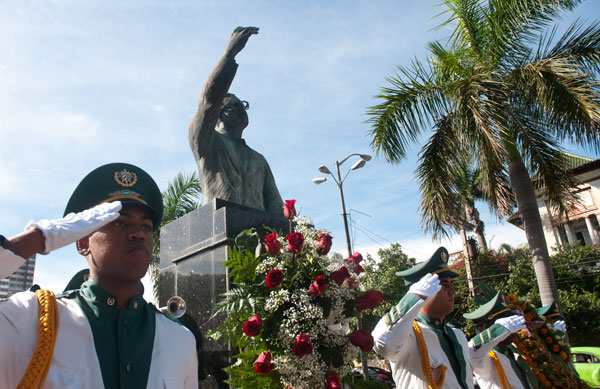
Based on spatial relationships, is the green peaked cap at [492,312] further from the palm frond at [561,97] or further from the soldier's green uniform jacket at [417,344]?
the palm frond at [561,97]

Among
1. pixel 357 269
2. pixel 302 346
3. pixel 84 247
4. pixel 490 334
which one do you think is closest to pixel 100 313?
pixel 84 247

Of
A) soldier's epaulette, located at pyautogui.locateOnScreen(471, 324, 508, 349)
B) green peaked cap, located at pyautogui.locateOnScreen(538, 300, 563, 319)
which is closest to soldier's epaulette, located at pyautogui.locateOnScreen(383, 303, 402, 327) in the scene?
soldier's epaulette, located at pyautogui.locateOnScreen(471, 324, 508, 349)

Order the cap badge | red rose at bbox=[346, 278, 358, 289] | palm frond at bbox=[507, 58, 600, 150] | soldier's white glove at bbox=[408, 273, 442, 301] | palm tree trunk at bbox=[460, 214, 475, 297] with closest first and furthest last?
the cap badge
soldier's white glove at bbox=[408, 273, 442, 301]
red rose at bbox=[346, 278, 358, 289]
palm frond at bbox=[507, 58, 600, 150]
palm tree trunk at bbox=[460, 214, 475, 297]

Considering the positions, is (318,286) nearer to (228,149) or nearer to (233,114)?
(228,149)

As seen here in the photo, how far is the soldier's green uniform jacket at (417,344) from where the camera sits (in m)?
3.06

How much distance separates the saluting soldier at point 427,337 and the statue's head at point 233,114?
368 cm

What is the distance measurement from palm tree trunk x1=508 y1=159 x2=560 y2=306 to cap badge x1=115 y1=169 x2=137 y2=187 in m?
8.42

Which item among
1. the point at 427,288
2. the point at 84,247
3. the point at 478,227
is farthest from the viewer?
the point at 478,227

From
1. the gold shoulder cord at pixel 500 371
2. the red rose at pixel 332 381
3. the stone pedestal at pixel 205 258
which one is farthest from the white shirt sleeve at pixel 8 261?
the gold shoulder cord at pixel 500 371

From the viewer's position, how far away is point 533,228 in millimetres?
8836

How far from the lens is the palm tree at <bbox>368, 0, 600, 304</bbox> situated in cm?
841

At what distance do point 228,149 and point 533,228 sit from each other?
6212 mm

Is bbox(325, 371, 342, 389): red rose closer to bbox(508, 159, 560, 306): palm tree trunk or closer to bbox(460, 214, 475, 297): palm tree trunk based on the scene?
bbox(508, 159, 560, 306): palm tree trunk

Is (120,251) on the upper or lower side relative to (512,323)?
upper
